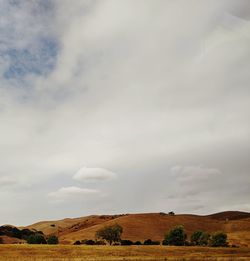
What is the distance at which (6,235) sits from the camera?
15575 centimetres

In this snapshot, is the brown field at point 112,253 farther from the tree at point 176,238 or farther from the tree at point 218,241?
the tree at point 176,238

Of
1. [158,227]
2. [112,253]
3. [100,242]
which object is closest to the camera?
[112,253]

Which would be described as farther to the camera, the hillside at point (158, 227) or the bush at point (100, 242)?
the hillside at point (158, 227)

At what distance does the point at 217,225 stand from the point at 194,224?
37.0 ft

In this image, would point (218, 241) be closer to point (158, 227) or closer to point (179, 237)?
point (179, 237)

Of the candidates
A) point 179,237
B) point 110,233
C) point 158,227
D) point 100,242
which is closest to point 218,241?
point 179,237

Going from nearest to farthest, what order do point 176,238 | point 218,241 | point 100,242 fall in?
1. point 218,241
2. point 176,238
3. point 100,242

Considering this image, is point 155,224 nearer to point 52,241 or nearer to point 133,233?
point 133,233

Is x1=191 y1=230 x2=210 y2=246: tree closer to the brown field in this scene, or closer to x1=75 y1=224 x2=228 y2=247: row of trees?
x1=75 y1=224 x2=228 y2=247: row of trees

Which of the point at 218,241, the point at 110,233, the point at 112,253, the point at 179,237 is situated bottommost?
the point at 112,253

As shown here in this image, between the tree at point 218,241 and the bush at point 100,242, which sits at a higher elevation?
the bush at point 100,242

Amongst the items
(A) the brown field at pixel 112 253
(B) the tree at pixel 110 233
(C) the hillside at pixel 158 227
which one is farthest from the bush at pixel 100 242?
(A) the brown field at pixel 112 253

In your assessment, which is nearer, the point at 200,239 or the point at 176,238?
the point at 176,238

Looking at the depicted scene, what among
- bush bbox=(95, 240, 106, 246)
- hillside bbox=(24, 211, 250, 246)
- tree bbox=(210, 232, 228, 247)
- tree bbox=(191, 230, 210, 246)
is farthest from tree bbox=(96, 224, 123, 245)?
tree bbox=(210, 232, 228, 247)
